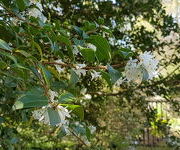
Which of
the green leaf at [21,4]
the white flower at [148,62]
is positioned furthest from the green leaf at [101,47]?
the green leaf at [21,4]

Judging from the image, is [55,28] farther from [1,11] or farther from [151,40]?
[151,40]

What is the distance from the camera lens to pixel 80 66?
4.17ft

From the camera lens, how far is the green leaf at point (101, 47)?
126 centimetres

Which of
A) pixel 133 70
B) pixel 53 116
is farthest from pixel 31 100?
pixel 133 70

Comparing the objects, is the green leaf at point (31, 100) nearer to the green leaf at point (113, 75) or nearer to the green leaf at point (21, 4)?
the green leaf at point (113, 75)

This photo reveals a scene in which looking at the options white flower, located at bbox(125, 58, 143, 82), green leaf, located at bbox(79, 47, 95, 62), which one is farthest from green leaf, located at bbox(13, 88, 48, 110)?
white flower, located at bbox(125, 58, 143, 82)

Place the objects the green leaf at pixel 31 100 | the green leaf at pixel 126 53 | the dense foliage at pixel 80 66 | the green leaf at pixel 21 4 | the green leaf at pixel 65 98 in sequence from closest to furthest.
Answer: the green leaf at pixel 31 100, the green leaf at pixel 65 98, the dense foliage at pixel 80 66, the green leaf at pixel 126 53, the green leaf at pixel 21 4

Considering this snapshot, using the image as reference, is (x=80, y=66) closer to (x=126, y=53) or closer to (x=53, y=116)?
(x=126, y=53)

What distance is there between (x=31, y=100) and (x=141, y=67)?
1.56ft

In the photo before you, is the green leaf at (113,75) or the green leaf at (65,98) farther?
the green leaf at (113,75)

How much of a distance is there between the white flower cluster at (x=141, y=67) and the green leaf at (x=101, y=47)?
7cm

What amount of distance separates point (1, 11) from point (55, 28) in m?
0.29

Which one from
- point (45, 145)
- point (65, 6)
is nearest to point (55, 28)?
point (65, 6)

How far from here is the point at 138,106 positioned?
3576mm
